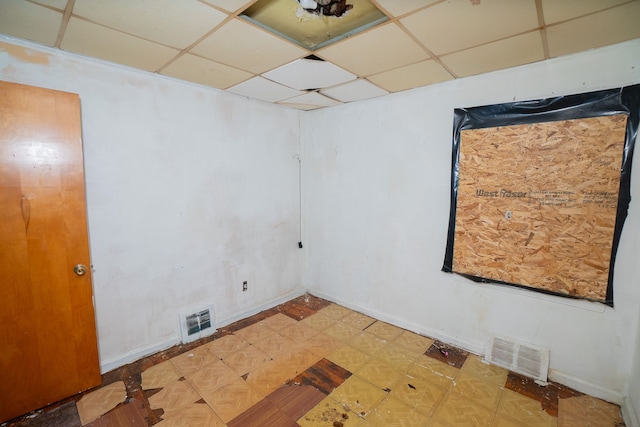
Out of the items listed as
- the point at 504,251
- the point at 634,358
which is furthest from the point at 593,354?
the point at 504,251

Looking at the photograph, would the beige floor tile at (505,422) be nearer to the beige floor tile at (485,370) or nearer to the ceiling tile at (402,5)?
the beige floor tile at (485,370)

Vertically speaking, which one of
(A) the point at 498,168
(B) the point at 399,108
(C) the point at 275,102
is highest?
(C) the point at 275,102

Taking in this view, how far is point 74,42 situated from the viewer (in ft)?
6.38

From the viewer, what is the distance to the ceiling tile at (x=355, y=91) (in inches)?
108

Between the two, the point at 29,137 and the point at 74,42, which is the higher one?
the point at 74,42

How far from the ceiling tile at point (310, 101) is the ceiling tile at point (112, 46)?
1.42 meters

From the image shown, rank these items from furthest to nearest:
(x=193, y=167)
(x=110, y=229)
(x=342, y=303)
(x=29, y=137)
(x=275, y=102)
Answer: (x=342, y=303) < (x=275, y=102) < (x=193, y=167) < (x=110, y=229) < (x=29, y=137)

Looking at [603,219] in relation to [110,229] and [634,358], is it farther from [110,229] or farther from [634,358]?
[110,229]

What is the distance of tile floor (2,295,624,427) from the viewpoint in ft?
6.56

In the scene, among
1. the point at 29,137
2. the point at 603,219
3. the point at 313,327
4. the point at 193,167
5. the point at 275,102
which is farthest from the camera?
the point at 275,102

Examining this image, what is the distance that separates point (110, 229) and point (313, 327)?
2.30 metres

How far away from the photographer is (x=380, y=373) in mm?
2469

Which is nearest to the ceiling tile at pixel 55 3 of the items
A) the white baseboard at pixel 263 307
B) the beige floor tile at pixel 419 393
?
the white baseboard at pixel 263 307

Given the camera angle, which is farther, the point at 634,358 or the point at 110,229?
the point at 110,229
